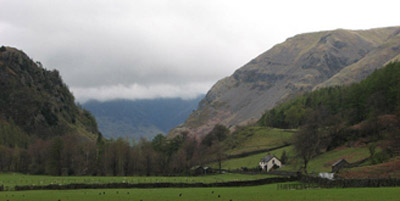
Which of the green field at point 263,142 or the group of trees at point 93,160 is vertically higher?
the green field at point 263,142

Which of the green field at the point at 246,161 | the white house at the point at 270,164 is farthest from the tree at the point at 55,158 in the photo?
the white house at the point at 270,164

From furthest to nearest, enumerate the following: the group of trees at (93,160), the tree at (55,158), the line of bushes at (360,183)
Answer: the group of trees at (93,160), the tree at (55,158), the line of bushes at (360,183)

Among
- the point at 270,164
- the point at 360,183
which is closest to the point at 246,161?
the point at 270,164

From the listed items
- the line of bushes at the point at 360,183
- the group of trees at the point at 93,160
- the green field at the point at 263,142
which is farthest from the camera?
the green field at the point at 263,142

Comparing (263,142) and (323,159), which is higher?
(263,142)

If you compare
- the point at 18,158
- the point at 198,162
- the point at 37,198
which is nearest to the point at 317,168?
the point at 198,162

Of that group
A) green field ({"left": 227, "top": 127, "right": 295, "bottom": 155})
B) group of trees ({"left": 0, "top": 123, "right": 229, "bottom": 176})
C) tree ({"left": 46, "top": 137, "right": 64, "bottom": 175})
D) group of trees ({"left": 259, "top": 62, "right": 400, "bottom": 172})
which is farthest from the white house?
tree ({"left": 46, "top": 137, "right": 64, "bottom": 175})

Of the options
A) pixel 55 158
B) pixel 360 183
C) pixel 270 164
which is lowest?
pixel 360 183

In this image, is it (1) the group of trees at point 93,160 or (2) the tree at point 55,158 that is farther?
(1) the group of trees at point 93,160

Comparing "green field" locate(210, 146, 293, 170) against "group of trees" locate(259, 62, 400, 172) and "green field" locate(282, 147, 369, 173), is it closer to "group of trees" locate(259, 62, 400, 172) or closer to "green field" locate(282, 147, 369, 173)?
"green field" locate(282, 147, 369, 173)

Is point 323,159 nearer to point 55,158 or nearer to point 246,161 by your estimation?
point 246,161

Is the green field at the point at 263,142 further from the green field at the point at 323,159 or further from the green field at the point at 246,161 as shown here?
the green field at the point at 323,159

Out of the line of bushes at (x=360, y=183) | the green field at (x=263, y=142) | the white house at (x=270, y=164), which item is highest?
the green field at (x=263, y=142)

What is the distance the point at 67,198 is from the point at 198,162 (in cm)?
11406
